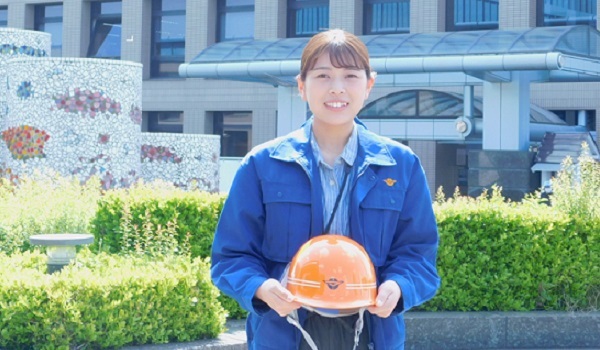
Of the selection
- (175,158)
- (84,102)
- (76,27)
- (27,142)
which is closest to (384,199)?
(84,102)

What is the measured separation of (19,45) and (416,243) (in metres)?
13.6

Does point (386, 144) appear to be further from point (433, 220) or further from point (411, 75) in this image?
point (411, 75)

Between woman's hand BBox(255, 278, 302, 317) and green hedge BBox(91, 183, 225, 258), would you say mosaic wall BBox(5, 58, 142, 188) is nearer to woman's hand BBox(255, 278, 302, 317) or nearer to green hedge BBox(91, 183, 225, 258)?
green hedge BBox(91, 183, 225, 258)

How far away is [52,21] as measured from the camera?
4066cm

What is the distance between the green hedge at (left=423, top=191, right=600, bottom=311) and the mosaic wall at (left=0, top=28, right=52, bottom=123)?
915cm

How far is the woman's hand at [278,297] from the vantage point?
2779 millimetres

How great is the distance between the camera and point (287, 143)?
10.1 ft

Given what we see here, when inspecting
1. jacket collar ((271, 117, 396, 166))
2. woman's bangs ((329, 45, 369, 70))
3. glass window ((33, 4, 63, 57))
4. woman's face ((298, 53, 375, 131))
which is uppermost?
glass window ((33, 4, 63, 57))

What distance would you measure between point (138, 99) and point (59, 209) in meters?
5.39

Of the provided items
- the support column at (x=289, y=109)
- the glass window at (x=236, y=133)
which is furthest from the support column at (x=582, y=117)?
the glass window at (x=236, y=133)

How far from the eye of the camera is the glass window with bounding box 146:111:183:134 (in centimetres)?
3769

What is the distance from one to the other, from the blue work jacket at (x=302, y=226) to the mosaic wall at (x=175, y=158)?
1363 centimetres

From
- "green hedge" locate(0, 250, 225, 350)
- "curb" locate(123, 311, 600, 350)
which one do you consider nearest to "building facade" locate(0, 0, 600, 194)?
"curb" locate(123, 311, 600, 350)

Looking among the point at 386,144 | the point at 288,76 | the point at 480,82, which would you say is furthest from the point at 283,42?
the point at 386,144
